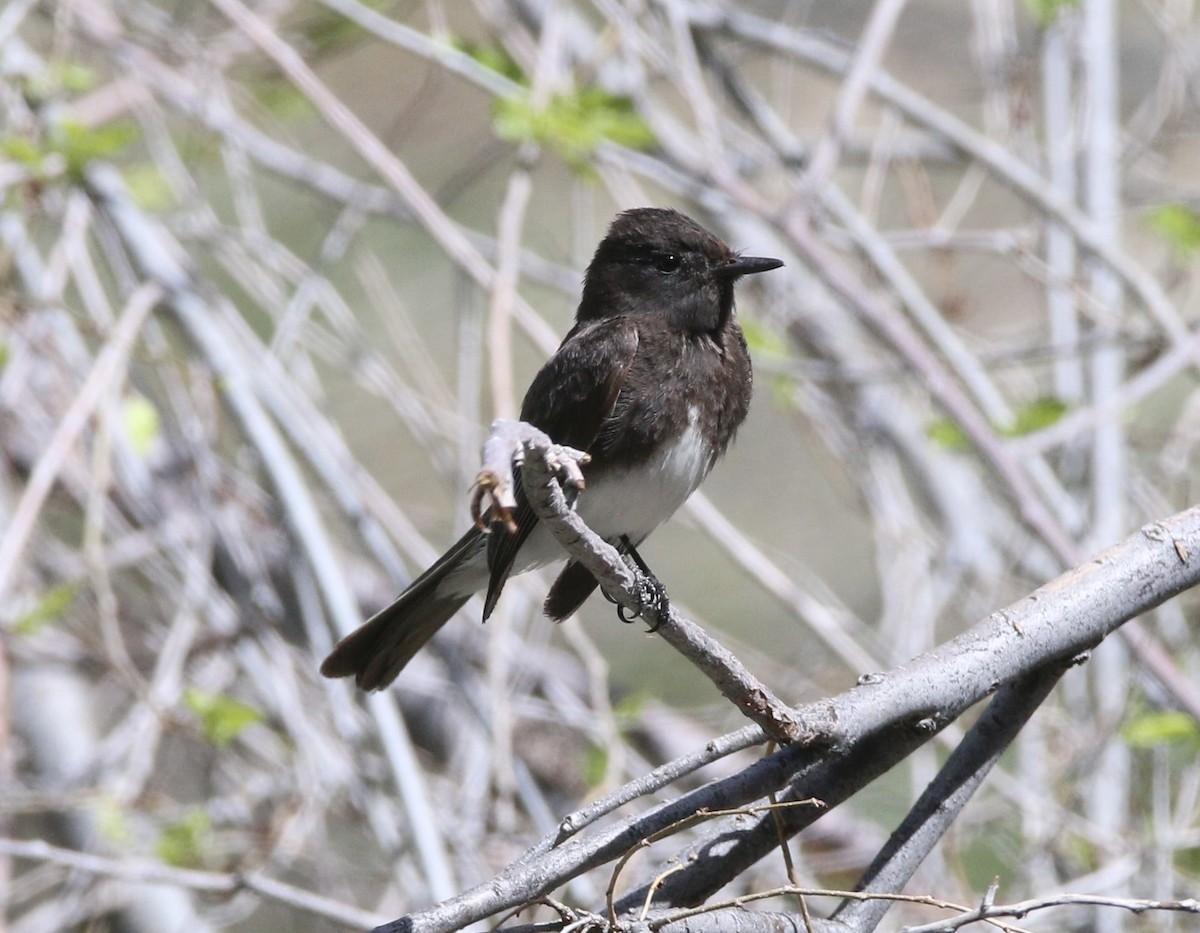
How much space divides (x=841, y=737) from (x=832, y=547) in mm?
5564

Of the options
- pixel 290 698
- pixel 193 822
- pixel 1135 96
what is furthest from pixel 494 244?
pixel 1135 96

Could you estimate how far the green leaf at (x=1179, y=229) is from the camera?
13.6ft

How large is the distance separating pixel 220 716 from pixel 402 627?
3.49ft

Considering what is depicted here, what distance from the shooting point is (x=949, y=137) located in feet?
14.3

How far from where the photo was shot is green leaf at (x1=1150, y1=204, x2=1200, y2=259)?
13.6 feet

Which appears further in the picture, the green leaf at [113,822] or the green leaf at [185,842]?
the green leaf at [185,842]

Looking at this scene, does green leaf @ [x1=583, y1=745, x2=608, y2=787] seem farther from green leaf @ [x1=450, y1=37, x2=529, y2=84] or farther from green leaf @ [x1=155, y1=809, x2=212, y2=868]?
green leaf @ [x1=450, y1=37, x2=529, y2=84]

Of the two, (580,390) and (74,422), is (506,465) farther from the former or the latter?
(74,422)

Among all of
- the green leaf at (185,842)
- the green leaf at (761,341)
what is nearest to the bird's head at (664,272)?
the green leaf at (761,341)

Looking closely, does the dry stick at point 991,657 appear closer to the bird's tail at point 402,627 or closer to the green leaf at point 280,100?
the bird's tail at point 402,627

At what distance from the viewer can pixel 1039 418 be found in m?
3.74

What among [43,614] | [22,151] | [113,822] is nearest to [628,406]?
[43,614]

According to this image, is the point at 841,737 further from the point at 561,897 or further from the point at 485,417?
the point at 485,417

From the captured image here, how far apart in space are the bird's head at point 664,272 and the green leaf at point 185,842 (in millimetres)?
1680
